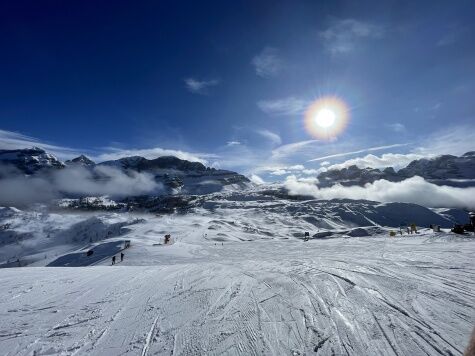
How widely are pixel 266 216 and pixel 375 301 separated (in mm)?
143423

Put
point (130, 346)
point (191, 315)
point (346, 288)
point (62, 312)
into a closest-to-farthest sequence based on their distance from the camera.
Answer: point (130, 346) < point (191, 315) < point (62, 312) < point (346, 288)

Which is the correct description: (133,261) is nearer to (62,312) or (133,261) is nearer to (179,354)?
(62,312)

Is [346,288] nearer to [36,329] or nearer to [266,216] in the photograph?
[36,329]

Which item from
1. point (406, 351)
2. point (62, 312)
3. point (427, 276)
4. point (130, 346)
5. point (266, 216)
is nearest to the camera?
point (406, 351)

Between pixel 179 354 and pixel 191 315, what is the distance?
205 centimetres

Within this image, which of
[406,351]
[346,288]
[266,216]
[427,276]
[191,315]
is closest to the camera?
[406,351]

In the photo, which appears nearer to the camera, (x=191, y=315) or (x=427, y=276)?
(x=191, y=315)

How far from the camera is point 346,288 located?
9758 mm

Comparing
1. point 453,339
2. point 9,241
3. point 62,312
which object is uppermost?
point 453,339

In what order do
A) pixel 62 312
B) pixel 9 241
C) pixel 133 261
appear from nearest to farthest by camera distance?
pixel 62 312 → pixel 133 261 → pixel 9 241

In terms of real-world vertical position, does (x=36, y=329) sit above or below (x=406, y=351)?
below

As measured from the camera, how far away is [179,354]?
5.88 metres

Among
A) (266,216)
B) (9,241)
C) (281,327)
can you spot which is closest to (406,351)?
(281,327)

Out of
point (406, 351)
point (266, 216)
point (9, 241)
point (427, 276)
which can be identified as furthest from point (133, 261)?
point (9, 241)
